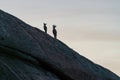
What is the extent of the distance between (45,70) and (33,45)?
5.20 ft

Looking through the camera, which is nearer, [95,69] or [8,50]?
[8,50]

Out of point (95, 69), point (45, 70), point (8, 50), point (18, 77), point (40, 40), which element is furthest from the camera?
point (95, 69)

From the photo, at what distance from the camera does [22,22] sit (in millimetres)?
27219

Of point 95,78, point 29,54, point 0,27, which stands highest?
point 0,27

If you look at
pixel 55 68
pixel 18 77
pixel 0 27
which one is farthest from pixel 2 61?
pixel 55 68

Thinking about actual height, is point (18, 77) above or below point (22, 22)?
below

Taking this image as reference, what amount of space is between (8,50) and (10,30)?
159cm

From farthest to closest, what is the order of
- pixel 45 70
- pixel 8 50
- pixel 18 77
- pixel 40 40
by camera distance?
pixel 40 40
pixel 45 70
pixel 8 50
pixel 18 77

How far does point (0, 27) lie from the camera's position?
942 inches

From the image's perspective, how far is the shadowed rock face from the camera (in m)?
22.5

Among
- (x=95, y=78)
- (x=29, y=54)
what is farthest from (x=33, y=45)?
(x=95, y=78)

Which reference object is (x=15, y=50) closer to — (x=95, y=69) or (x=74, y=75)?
(x=74, y=75)

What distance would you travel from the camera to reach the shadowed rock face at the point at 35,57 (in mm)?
22531

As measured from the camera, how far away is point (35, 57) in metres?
24.4
